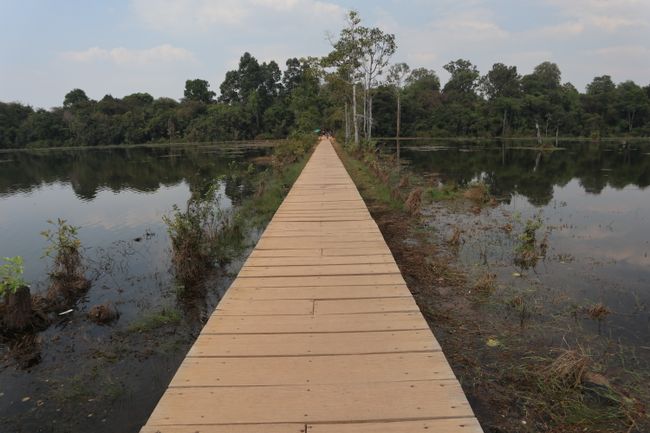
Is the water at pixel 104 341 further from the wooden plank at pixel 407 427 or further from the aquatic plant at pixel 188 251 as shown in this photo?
the wooden plank at pixel 407 427

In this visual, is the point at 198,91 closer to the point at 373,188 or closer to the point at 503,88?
the point at 503,88

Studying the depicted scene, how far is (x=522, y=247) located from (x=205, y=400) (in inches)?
227

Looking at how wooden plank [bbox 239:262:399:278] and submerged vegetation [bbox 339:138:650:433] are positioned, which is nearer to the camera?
submerged vegetation [bbox 339:138:650:433]

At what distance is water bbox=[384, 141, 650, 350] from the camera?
462 cm

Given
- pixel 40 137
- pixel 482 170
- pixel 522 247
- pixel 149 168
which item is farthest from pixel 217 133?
pixel 522 247

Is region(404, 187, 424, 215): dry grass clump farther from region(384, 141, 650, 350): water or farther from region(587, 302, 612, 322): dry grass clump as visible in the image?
region(587, 302, 612, 322): dry grass clump

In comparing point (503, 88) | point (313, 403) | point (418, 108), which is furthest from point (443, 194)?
point (503, 88)

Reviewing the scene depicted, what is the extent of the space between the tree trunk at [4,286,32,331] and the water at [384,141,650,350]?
215 inches

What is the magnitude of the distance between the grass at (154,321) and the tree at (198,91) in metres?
77.2

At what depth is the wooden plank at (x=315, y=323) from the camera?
118 inches

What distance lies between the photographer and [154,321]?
4551 millimetres

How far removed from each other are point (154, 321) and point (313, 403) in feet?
9.87

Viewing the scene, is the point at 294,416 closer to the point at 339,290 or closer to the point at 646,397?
the point at 339,290

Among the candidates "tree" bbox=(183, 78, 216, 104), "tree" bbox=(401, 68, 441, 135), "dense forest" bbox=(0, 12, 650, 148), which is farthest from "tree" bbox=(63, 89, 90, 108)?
"tree" bbox=(401, 68, 441, 135)
